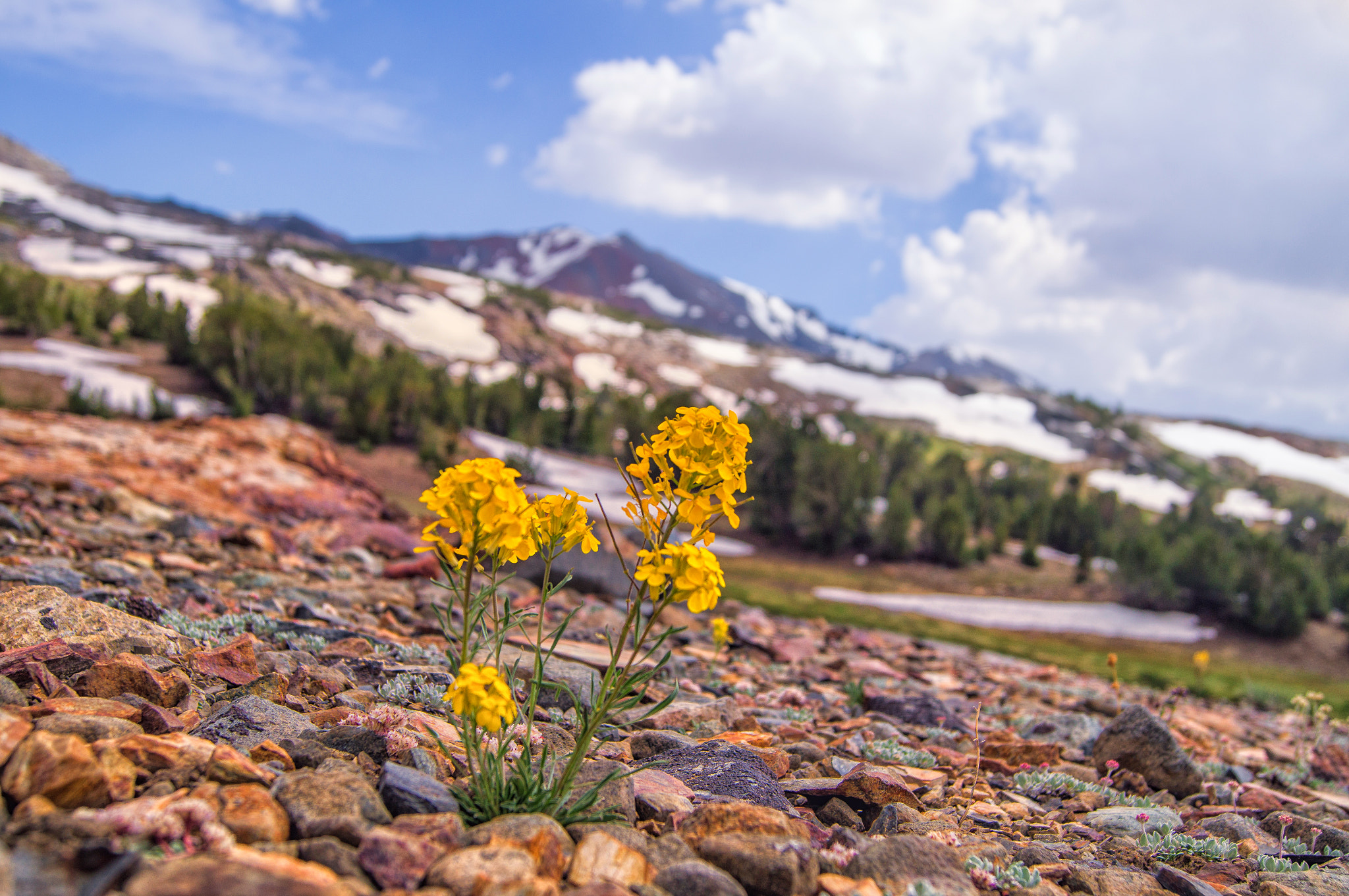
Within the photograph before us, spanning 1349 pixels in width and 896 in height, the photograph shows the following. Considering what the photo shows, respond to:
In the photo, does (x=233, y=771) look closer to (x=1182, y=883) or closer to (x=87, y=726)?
(x=87, y=726)

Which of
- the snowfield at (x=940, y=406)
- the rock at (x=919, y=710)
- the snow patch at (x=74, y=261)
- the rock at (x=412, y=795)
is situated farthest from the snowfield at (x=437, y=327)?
the rock at (x=412, y=795)

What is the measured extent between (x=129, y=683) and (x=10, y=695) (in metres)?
0.48

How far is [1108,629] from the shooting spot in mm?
26828

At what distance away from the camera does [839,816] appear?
342cm

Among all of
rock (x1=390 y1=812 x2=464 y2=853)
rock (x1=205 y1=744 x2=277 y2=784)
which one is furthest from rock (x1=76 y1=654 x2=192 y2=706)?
rock (x1=390 y1=812 x2=464 y2=853)

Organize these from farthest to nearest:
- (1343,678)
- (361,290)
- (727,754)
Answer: (361,290) → (1343,678) → (727,754)

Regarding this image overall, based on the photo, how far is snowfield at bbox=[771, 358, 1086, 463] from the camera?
91.2 metres

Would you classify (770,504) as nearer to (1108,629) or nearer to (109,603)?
(1108,629)

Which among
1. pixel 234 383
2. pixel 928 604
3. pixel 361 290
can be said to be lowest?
pixel 928 604

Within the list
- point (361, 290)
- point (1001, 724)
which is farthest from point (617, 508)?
point (361, 290)

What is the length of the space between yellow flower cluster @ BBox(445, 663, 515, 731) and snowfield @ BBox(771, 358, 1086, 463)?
93598mm

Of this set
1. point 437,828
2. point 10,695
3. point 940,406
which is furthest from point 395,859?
point 940,406

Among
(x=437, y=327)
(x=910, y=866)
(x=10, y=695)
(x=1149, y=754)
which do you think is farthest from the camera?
(x=437, y=327)

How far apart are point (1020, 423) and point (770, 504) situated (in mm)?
75938
